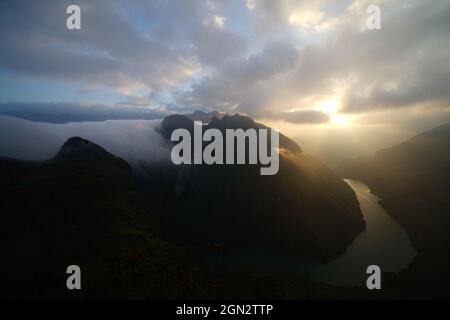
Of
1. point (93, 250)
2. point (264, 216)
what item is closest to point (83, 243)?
point (93, 250)

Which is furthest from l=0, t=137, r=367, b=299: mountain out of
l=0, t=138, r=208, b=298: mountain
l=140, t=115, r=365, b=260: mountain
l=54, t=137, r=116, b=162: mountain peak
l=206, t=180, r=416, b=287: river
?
l=140, t=115, r=365, b=260: mountain

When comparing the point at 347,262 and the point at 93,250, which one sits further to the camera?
the point at 347,262

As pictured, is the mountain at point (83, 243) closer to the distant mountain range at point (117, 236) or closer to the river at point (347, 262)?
the distant mountain range at point (117, 236)

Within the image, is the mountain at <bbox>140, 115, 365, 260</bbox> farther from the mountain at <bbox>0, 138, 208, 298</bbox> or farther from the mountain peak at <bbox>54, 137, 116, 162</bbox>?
the mountain at <bbox>0, 138, 208, 298</bbox>

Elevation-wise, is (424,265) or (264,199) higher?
(264,199)

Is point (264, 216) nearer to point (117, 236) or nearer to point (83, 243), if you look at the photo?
point (117, 236)

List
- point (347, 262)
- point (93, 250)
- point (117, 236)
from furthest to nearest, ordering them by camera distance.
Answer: point (347, 262) → point (117, 236) → point (93, 250)
